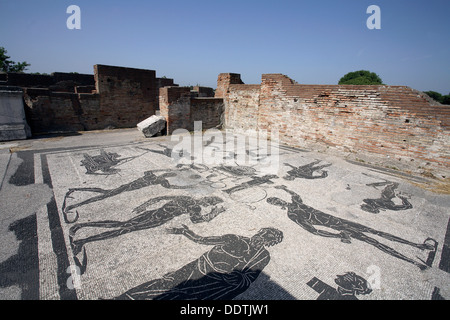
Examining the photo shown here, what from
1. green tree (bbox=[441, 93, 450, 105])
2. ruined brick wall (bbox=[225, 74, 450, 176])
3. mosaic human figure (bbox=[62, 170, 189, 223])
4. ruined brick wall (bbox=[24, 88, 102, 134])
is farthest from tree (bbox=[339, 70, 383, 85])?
mosaic human figure (bbox=[62, 170, 189, 223])

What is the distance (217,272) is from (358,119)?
577 centimetres

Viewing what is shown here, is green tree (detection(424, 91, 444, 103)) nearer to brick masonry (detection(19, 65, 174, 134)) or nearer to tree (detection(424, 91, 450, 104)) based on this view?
tree (detection(424, 91, 450, 104))

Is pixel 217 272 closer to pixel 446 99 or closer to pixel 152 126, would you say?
pixel 152 126

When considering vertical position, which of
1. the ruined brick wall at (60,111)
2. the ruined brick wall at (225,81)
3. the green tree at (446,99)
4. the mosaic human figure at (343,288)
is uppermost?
the green tree at (446,99)

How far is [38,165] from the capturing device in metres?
4.96

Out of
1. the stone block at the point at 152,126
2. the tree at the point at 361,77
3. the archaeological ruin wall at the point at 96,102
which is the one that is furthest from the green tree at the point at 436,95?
the stone block at the point at 152,126

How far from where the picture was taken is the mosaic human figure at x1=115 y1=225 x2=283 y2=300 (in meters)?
1.97

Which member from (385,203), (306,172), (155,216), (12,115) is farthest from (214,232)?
(12,115)

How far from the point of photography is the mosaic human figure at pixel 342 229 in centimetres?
265

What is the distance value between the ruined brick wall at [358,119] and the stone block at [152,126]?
11.3 ft

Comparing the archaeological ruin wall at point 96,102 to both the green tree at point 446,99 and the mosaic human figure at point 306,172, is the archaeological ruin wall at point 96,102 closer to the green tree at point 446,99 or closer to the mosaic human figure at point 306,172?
the mosaic human figure at point 306,172

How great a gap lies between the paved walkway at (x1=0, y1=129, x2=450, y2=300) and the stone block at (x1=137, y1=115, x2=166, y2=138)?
9.30ft

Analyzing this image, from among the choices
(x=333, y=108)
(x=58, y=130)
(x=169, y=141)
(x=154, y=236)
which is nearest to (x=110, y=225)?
(x=154, y=236)

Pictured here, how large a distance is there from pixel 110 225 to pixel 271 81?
6.86 meters
